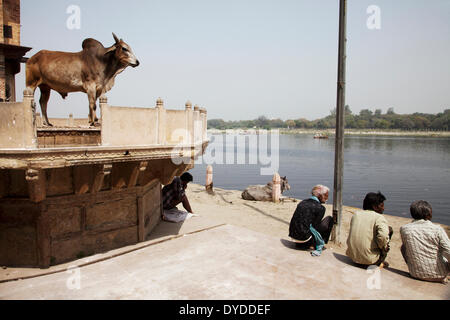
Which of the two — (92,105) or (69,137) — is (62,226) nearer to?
(69,137)

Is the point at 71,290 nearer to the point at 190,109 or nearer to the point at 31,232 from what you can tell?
the point at 31,232

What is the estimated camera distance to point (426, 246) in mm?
5656

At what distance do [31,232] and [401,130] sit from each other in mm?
186427

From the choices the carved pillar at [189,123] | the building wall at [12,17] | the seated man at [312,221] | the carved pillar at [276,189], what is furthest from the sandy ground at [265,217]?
the building wall at [12,17]

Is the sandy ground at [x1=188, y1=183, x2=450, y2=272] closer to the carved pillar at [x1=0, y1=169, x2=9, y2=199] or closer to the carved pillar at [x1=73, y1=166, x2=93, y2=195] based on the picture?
the carved pillar at [x1=73, y1=166, x2=93, y2=195]

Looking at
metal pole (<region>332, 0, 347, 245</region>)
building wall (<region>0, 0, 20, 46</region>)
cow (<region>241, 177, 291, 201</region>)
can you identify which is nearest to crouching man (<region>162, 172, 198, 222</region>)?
metal pole (<region>332, 0, 347, 245</region>)

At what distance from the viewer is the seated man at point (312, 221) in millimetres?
7207

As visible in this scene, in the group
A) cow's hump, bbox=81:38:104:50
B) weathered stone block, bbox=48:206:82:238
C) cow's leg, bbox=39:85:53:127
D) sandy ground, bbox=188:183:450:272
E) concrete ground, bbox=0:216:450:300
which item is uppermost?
cow's hump, bbox=81:38:104:50

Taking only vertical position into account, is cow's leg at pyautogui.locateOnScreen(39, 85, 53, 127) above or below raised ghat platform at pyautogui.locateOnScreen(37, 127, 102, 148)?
above

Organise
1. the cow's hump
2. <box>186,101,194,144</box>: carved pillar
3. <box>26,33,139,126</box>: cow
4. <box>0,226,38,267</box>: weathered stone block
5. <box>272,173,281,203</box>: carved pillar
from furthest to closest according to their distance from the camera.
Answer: <box>272,173,281,203</box>: carved pillar → <box>186,101,194,144</box>: carved pillar → the cow's hump → <box>26,33,139,126</box>: cow → <box>0,226,38,267</box>: weathered stone block

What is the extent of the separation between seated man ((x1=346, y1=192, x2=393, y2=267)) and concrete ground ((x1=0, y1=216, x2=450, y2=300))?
309 mm

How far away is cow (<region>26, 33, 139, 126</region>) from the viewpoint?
7785 mm
